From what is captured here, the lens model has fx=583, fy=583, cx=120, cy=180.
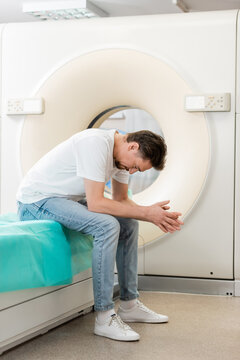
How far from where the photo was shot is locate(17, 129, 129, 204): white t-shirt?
2.41 metres

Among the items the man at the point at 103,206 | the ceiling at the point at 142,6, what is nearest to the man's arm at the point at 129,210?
the man at the point at 103,206

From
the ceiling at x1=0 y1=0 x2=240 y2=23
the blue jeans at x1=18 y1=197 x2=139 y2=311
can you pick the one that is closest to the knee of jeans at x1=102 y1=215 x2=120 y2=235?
the blue jeans at x1=18 y1=197 x2=139 y2=311

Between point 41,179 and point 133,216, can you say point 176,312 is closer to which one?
point 133,216

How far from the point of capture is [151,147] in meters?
2.45

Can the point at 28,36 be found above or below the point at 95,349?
above

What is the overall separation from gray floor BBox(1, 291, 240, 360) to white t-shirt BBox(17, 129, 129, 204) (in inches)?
23.9

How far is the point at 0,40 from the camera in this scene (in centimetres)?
372

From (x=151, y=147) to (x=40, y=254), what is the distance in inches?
25.1

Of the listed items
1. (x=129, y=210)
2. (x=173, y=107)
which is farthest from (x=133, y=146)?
(x=173, y=107)

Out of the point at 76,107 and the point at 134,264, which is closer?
the point at 134,264

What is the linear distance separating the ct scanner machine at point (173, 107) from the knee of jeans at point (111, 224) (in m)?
0.95

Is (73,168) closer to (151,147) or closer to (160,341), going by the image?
(151,147)

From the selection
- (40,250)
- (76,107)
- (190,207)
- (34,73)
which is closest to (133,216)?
(40,250)

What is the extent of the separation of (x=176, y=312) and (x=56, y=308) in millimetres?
681
